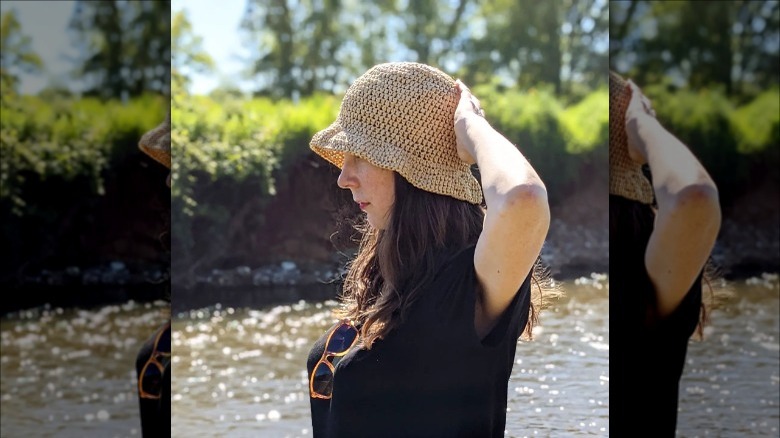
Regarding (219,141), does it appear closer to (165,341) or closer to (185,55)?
(185,55)

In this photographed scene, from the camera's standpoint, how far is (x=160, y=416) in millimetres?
3256

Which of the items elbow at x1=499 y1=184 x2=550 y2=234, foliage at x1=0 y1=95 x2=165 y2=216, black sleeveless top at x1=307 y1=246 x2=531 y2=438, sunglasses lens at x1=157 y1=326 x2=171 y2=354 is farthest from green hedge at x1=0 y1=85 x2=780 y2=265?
elbow at x1=499 y1=184 x2=550 y2=234

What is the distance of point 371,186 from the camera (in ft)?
8.29

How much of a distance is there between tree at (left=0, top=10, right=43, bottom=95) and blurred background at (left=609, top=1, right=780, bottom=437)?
172 centimetres

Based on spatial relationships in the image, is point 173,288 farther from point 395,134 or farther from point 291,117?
point 395,134

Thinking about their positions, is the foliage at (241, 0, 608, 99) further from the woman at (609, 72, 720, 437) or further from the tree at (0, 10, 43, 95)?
the tree at (0, 10, 43, 95)

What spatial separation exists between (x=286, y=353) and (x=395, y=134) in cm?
104

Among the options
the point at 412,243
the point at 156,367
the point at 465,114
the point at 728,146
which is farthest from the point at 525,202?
the point at 156,367

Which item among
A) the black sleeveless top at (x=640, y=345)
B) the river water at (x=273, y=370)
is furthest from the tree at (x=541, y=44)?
the river water at (x=273, y=370)

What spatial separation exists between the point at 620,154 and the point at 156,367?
5.00 ft

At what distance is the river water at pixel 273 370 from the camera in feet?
9.84

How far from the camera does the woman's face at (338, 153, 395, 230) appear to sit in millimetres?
2494

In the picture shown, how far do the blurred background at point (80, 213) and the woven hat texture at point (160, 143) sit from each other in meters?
0.03

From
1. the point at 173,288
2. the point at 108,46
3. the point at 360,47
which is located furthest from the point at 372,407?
the point at 108,46
